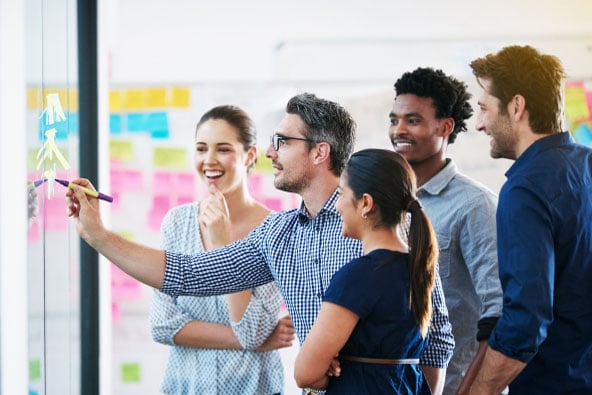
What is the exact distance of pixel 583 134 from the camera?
3.87 m

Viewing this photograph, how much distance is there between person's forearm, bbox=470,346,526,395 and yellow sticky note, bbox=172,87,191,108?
2265mm

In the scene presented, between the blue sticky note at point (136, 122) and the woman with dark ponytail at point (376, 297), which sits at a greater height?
the blue sticky note at point (136, 122)

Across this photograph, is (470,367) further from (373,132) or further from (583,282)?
(373,132)

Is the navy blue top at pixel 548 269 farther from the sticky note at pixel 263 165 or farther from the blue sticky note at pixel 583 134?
the blue sticky note at pixel 583 134

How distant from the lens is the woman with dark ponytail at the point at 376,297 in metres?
1.57

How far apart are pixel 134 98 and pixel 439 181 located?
5.93 ft

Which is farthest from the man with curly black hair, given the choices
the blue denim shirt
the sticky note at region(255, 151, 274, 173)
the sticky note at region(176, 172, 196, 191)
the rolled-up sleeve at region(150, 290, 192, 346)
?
the sticky note at region(176, 172, 196, 191)

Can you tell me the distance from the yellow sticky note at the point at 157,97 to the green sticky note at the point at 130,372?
1209mm

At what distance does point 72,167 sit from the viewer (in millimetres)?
2895

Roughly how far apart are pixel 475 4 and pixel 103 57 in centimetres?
252

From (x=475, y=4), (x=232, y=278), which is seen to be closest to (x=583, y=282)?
(x=232, y=278)

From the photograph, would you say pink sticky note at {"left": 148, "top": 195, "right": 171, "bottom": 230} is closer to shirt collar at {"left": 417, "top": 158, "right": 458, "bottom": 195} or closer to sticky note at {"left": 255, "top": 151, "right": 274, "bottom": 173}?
sticky note at {"left": 255, "top": 151, "right": 274, "bottom": 173}

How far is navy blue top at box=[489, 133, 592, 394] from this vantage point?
1.66 m

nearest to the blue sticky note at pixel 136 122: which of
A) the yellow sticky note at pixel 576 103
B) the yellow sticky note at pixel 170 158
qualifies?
the yellow sticky note at pixel 170 158
